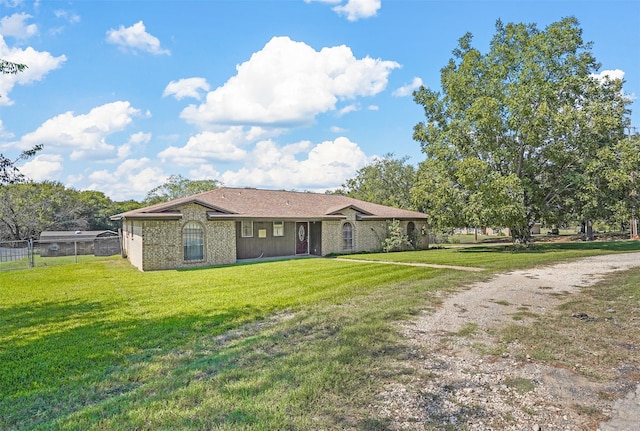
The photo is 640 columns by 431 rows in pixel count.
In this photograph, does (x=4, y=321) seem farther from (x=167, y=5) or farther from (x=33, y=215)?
(x=33, y=215)

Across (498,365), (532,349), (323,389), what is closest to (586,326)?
(532,349)

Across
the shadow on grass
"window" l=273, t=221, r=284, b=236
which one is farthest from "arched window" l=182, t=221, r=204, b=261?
the shadow on grass

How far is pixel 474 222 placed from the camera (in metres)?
20.9

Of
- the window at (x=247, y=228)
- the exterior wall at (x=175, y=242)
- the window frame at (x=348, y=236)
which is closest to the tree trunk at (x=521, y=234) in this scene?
the window frame at (x=348, y=236)

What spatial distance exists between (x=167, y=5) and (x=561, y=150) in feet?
71.1

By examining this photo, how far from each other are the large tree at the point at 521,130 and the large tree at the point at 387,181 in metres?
13.7

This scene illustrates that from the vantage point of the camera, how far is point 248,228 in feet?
62.7

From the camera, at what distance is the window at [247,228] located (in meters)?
19.0

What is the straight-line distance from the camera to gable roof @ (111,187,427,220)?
1573 cm

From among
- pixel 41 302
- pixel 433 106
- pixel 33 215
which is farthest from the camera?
pixel 33 215

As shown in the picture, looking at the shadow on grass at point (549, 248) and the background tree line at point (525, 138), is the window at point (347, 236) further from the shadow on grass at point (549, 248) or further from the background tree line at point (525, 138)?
the shadow on grass at point (549, 248)

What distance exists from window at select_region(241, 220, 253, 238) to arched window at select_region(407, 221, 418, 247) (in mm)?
10950

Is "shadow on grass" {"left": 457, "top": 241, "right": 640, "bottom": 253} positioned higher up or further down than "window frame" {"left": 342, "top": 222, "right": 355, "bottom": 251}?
further down

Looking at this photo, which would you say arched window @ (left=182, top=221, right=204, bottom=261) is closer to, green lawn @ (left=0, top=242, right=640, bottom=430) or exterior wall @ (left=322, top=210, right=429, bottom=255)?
green lawn @ (left=0, top=242, right=640, bottom=430)
